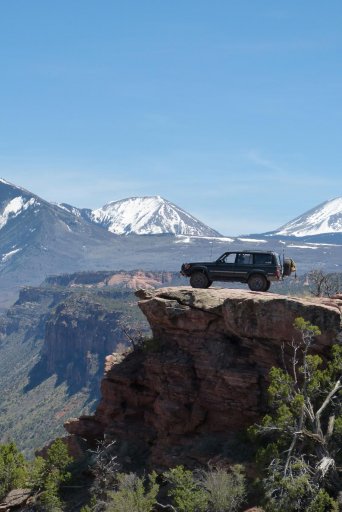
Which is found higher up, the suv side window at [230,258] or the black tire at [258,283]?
the suv side window at [230,258]

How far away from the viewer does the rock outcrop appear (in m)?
37.1

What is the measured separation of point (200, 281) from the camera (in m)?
45.3

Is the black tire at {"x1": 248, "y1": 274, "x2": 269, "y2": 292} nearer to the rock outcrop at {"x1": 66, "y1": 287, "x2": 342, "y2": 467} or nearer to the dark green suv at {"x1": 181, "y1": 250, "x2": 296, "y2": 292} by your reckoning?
the dark green suv at {"x1": 181, "y1": 250, "x2": 296, "y2": 292}

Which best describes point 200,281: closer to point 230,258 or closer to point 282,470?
point 230,258

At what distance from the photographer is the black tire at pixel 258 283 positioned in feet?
142

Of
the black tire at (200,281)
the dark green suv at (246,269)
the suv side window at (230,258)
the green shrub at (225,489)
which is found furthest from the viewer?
the black tire at (200,281)

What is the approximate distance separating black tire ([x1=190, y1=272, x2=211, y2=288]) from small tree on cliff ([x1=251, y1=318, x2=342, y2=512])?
37.7ft

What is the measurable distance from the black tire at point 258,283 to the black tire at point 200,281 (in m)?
3.35

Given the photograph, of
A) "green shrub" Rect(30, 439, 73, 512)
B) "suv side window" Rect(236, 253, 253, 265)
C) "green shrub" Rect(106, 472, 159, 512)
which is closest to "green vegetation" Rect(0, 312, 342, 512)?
"green shrub" Rect(106, 472, 159, 512)

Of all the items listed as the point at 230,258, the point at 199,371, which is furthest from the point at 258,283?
the point at 199,371

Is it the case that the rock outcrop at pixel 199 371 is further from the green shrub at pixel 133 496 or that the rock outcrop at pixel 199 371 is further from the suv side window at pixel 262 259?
the suv side window at pixel 262 259

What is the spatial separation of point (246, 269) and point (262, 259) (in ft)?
4.13

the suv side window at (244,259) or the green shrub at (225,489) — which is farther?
the suv side window at (244,259)

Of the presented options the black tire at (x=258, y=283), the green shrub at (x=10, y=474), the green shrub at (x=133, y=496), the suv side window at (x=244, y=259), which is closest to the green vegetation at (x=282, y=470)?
the green shrub at (x=133, y=496)
